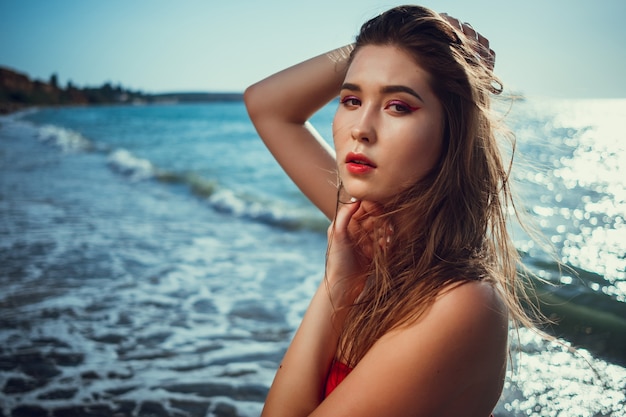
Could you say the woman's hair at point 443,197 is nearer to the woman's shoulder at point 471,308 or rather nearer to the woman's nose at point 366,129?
the woman's shoulder at point 471,308

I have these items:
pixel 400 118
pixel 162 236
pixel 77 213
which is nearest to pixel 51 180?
pixel 77 213

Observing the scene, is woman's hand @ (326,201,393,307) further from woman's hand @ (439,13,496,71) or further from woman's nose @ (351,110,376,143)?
woman's hand @ (439,13,496,71)

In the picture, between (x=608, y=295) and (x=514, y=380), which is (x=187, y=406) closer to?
(x=514, y=380)

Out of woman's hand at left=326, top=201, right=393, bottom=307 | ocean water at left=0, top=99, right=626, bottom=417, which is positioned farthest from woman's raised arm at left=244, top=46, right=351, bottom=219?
ocean water at left=0, top=99, right=626, bottom=417

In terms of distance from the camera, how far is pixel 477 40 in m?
2.03

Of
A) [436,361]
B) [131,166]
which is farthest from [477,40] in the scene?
[131,166]

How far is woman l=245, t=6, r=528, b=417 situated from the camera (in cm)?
163

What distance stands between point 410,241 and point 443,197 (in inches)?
7.5

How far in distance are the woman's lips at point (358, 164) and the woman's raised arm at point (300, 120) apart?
695 mm

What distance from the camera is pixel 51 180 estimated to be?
562 inches

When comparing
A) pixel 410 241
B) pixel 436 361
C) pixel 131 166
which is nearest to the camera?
pixel 436 361

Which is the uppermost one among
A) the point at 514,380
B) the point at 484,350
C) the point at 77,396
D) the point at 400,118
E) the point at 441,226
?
the point at 400,118

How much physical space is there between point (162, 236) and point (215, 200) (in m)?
4.22

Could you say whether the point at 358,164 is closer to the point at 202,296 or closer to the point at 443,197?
the point at 443,197
